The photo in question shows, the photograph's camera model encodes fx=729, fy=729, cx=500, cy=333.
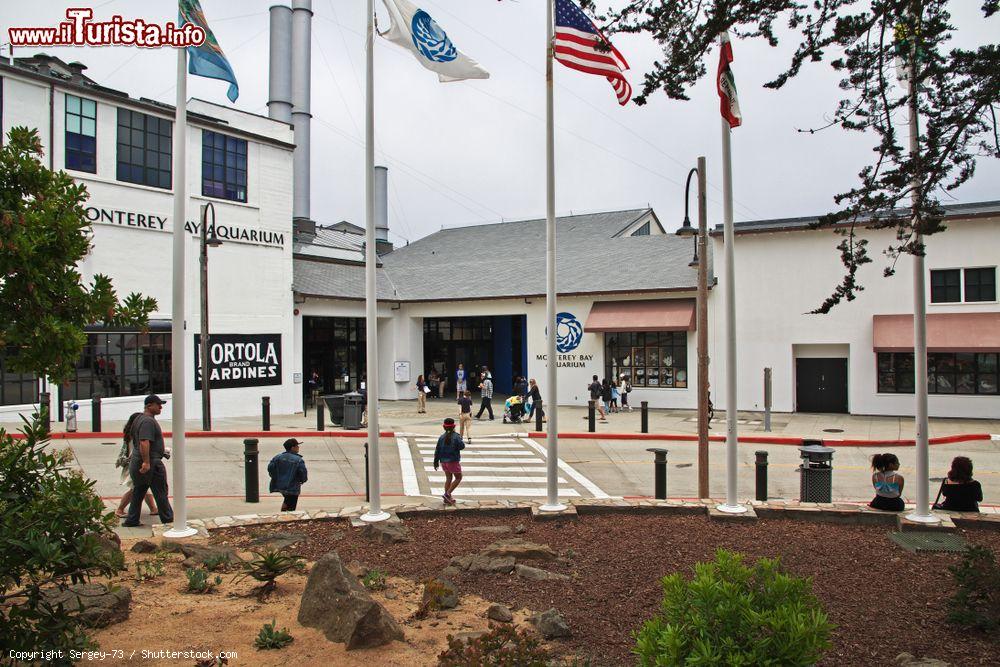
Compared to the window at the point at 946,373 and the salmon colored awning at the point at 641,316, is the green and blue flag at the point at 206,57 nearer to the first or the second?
the salmon colored awning at the point at 641,316

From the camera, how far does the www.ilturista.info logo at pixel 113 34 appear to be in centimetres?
1016

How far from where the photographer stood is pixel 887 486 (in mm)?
9656

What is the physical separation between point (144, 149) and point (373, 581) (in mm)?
20891

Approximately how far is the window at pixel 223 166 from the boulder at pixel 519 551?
21282 millimetres

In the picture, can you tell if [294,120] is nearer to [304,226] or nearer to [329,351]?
[304,226]

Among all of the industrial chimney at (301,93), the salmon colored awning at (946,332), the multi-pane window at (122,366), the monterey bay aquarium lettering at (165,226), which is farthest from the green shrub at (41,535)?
the industrial chimney at (301,93)

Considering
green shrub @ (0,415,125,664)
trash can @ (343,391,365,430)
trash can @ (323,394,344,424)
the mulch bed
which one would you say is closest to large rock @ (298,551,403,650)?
the mulch bed

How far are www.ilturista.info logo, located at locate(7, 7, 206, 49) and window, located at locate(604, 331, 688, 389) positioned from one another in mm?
22227

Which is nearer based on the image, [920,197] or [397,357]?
[920,197]

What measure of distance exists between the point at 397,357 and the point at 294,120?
13.9 meters

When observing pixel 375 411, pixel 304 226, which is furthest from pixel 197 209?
pixel 375 411

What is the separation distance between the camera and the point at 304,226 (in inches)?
1364

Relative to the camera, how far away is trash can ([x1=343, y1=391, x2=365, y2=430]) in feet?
74.1

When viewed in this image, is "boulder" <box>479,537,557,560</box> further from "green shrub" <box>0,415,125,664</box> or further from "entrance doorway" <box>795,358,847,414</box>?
"entrance doorway" <box>795,358,847,414</box>
